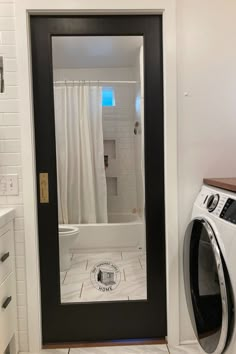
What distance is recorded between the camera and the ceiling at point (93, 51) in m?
1.84

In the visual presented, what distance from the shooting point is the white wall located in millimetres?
1776

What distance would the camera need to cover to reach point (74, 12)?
5.71ft

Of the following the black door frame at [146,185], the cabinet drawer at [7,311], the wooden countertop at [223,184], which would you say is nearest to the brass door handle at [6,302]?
the cabinet drawer at [7,311]

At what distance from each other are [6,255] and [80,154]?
2.85ft

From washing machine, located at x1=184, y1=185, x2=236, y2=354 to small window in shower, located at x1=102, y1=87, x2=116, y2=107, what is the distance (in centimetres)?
101

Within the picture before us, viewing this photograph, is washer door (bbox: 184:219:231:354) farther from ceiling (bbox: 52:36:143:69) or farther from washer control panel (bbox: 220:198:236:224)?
ceiling (bbox: 52:36:143:69)

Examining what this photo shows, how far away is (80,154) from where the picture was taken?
7.02 feet

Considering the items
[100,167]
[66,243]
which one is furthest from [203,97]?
[66,243]

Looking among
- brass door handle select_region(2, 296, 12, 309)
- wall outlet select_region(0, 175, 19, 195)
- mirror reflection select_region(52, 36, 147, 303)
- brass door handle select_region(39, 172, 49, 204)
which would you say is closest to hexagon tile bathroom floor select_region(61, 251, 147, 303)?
mirror reflection select_region(52, 36, 147, 303)

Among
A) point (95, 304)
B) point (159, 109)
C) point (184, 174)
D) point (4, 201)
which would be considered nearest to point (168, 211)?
point (184, 174)

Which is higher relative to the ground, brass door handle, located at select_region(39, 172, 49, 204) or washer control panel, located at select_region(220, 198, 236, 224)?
brass door handle, located at select_region(39, 172, 49, 204)

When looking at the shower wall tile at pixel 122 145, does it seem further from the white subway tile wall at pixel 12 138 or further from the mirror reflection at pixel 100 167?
the white subway tile wall at pixel 12 138

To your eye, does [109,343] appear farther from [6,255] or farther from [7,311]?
[6,255]

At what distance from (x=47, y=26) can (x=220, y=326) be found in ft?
6.14
